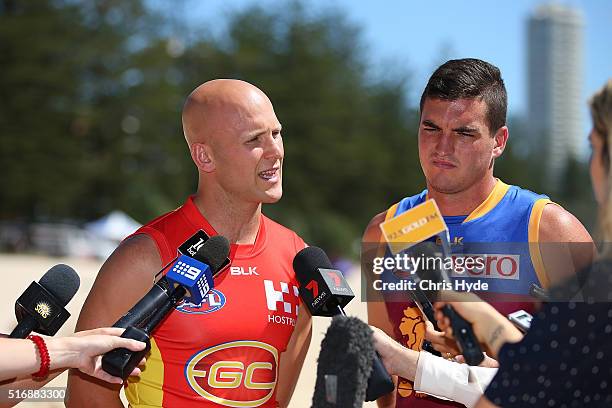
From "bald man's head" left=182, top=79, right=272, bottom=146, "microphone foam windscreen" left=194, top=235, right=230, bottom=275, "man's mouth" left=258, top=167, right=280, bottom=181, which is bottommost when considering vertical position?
"microphone foam windscreen" left=194, top=235, right=230, bottom=275

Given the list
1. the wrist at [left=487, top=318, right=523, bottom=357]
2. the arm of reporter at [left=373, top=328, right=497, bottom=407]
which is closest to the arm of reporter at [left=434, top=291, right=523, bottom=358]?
the wrist at [left=487, top=318, right=523, bottom=357]

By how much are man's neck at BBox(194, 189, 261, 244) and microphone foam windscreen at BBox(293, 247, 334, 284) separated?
0.35 m

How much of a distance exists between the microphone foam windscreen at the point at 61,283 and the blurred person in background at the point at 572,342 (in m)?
1.71

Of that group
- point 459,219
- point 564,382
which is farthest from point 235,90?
point 564,382

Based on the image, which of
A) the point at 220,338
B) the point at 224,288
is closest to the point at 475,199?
the point at 224,288

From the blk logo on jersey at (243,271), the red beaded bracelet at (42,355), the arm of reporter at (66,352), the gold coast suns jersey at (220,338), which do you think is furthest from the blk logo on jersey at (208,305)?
the red beaded bracelet at (42,355)

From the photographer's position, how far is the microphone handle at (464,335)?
2.62m

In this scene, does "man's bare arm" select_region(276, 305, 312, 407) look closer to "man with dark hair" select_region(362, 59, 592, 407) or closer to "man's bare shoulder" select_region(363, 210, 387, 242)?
"man with dark hair" select_region(362, 59, 592, 407)

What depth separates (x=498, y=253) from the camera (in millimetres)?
3729

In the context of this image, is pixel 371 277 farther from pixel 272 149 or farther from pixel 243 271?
pixel 272 149

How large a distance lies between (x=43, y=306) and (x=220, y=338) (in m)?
0.75

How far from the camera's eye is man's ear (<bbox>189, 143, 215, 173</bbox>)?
3822mm

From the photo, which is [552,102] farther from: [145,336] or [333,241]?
[145,336]

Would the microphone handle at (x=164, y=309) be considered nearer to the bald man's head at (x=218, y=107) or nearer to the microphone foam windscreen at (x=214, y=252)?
the microphone foam windscreen at (x=214, y=252)
